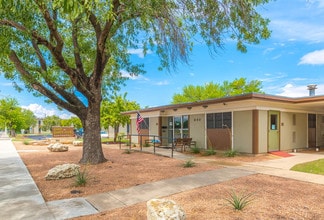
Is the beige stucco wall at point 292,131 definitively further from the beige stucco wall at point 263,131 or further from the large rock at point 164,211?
the large rock at point 164,211

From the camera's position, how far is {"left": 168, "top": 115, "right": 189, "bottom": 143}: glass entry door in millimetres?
14625

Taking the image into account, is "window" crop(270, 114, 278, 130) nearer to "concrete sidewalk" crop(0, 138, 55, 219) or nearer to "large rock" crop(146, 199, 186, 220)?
"large rock" crop(146, 199, 186, 220)

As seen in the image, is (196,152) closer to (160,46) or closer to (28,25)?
(160,46)

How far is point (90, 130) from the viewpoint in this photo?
9250 millimetres

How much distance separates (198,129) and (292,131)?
484 cm

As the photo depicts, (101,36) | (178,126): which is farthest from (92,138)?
(178,126)

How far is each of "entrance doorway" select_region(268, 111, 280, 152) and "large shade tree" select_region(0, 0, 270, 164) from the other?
495 centimetres

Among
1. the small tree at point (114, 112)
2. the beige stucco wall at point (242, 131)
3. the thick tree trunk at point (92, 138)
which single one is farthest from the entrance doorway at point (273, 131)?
the small tree at point (114, 112)

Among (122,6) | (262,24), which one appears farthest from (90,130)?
(262,24)

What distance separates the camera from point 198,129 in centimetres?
1359

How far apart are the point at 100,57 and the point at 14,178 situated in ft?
15.7

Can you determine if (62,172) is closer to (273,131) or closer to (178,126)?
(178,126)

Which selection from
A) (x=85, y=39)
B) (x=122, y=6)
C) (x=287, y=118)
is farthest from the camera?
(x=287, y=118)

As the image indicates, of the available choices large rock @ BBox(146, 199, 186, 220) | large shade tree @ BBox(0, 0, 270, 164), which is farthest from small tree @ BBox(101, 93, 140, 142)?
large rock @ BBox(146, 199, 186, 220)
